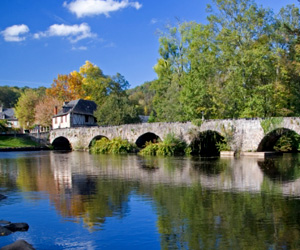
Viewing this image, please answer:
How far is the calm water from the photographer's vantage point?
9188mm

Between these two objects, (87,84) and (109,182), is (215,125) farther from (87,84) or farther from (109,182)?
(87,84)

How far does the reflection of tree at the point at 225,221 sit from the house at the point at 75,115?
46593 mm

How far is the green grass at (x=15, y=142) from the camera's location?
182 ft

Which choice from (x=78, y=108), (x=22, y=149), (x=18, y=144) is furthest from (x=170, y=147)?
(x=18, y=144)

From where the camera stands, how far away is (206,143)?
37844 mm

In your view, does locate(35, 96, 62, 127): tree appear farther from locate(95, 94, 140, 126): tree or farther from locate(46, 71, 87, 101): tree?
locate(95, 94, 140, 126): tree

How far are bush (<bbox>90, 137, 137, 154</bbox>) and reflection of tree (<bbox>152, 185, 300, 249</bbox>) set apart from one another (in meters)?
27.7

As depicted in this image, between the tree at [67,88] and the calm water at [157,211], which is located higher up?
the tree at [67,88]

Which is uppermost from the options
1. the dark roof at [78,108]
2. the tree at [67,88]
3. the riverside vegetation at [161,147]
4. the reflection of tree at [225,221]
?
the tree at [67,88]

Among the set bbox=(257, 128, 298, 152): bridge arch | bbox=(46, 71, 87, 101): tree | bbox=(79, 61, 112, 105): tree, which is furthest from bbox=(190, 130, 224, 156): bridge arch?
bbox=(46, 71, 87, 101): tree

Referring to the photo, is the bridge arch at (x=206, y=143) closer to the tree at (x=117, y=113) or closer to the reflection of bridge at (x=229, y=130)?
the reflection of bridge at (x=229, y=130)

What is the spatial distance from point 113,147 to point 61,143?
18492 mm

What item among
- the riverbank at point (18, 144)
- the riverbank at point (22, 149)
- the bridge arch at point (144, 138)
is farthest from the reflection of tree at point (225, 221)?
the riverbank at point (18, 144)

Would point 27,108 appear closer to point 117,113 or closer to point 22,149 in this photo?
point 22,149
